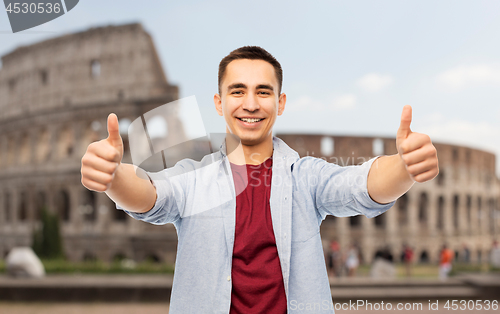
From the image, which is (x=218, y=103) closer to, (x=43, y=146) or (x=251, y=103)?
(x=251, y=103)

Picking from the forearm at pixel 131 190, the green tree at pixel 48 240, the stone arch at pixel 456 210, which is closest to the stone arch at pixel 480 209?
the stone arch at pixel 456 210

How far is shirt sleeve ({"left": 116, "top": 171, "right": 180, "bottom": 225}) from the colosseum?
15836 mm

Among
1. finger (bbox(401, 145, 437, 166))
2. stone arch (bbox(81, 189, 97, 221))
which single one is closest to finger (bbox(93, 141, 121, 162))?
finger (bbox(401, 145, 437, 166))

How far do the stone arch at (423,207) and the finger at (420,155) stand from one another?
25.3 m

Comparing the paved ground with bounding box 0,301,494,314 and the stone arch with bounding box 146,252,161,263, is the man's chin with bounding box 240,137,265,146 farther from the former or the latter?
the stone arch with bounding box 146,252,161,263

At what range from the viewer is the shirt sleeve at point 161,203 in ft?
4.19

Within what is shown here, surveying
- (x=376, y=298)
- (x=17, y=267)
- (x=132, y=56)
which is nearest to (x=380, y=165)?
(x=376, y=298)

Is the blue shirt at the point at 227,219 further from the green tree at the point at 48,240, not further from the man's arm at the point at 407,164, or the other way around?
the green tree at the point at 48,240

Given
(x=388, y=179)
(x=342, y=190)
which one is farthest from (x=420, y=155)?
(x=342, y=190)

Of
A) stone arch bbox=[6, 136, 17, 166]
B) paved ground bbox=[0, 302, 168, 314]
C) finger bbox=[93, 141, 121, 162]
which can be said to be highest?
stone arch bbox=[6, 136, 17, 166]

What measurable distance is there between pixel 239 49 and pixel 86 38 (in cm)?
2230

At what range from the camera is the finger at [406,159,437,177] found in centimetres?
111

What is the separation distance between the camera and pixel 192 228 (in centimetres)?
132

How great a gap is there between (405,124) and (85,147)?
68.2 feet
